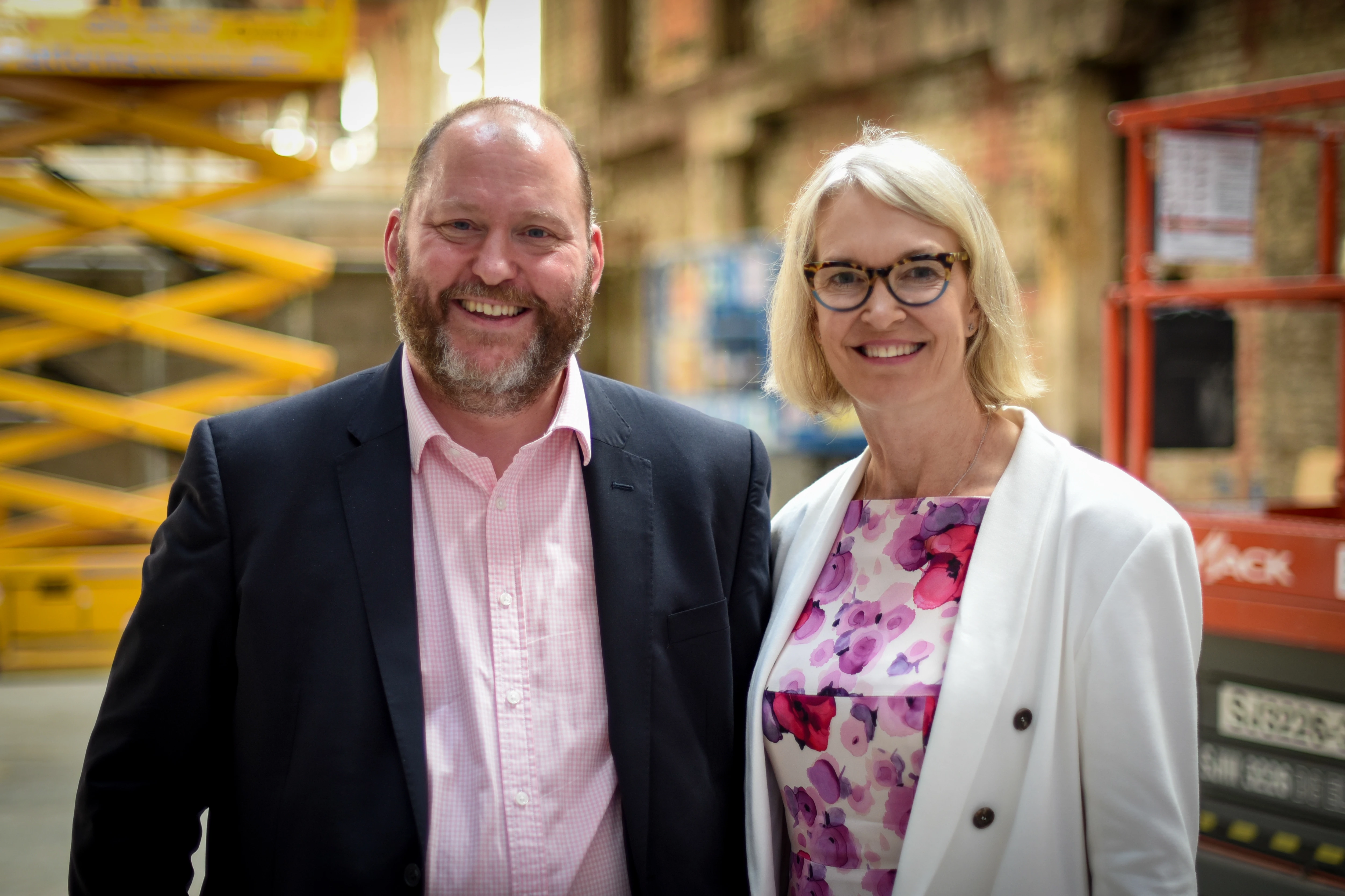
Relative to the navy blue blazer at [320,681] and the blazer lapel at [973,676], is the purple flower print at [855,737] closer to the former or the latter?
the blazer lapel at [973,676]

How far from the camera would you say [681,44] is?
42.1ft

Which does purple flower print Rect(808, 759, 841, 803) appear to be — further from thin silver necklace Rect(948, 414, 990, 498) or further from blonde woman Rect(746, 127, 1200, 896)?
thin silver necklace Rect(948, 414, 990, 498)

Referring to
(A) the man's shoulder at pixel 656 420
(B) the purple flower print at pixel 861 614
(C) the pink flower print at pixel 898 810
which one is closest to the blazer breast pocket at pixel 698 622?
(B) the purple flower print at pixel 861 614

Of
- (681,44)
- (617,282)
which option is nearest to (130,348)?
(617,282)

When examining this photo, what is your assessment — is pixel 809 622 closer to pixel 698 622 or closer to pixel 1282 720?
pixel 698 622

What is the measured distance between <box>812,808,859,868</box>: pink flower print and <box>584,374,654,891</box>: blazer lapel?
0.34m

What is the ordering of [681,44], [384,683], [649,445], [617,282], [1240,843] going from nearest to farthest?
[384,683] < [649,445] < [1240,843] < [681,44] < [617,282]

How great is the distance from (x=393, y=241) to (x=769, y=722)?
1.28 metres

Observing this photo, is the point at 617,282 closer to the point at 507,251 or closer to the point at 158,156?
the point at 158,156

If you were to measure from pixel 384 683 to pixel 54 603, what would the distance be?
6.77 metres

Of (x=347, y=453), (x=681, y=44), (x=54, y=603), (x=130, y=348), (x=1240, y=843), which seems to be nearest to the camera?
(x=347, y=453)

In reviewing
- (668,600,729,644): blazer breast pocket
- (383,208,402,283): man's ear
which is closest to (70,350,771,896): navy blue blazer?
(668,600,729,644): blazer breast pocket

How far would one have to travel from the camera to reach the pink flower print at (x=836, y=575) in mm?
2283

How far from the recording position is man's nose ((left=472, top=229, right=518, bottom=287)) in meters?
2.10
